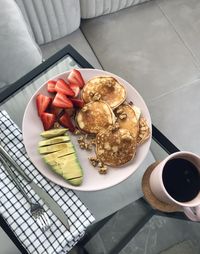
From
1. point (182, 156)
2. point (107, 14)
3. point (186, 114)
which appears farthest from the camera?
point (107, 14)

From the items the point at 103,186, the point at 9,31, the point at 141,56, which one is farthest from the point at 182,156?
the point at 141,56

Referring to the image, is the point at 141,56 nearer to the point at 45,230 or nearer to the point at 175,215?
the point at 175,215

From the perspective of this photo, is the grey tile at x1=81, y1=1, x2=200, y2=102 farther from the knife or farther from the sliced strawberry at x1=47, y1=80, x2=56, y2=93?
the knife

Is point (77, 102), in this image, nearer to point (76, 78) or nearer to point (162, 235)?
point (76, 78)

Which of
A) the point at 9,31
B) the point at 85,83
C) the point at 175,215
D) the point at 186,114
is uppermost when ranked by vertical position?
the point at 9,31

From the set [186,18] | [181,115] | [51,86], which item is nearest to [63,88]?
[51,86]

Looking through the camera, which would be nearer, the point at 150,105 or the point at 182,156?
the point at 182,156
